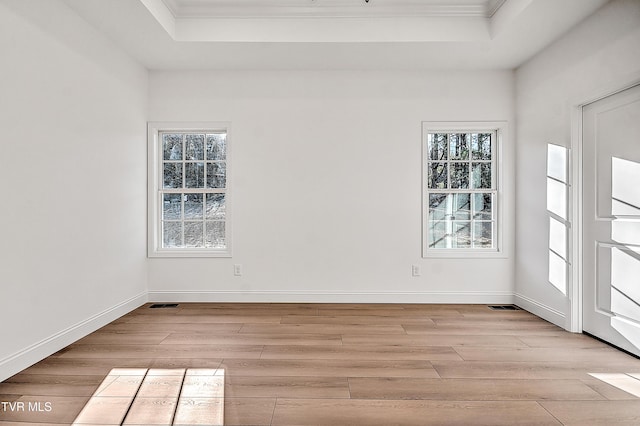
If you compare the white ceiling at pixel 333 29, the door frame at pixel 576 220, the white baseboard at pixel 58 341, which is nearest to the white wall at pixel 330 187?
the white ceiling at pixel 333 29

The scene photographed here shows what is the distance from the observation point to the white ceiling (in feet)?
11.2

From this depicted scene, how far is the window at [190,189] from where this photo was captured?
173 inches

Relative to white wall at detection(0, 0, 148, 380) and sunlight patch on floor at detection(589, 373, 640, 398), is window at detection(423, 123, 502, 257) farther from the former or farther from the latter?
white wall at detection(0, 0, 148, 380)

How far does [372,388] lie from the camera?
2.22 meters

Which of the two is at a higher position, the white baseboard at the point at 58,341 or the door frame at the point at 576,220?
the door frame at the point at 576,220

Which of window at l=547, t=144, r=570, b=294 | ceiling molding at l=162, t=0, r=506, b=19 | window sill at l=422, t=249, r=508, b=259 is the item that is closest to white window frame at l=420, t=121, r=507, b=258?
window sill at l=422, t=249, r=508, b=259

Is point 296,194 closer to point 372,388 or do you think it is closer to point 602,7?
point 372,388

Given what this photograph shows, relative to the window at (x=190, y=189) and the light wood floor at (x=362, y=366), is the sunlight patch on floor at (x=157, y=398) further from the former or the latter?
the window at (x=190, y=189)

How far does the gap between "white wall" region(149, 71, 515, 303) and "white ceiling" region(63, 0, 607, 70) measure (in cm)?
49

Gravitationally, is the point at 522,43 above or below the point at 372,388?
above

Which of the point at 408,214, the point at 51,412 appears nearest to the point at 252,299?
the point at 408,214

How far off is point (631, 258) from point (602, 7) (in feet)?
6.65

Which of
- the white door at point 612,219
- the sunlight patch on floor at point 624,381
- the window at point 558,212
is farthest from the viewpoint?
the window at point 558,212

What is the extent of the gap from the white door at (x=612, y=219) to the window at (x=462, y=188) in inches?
46.6
